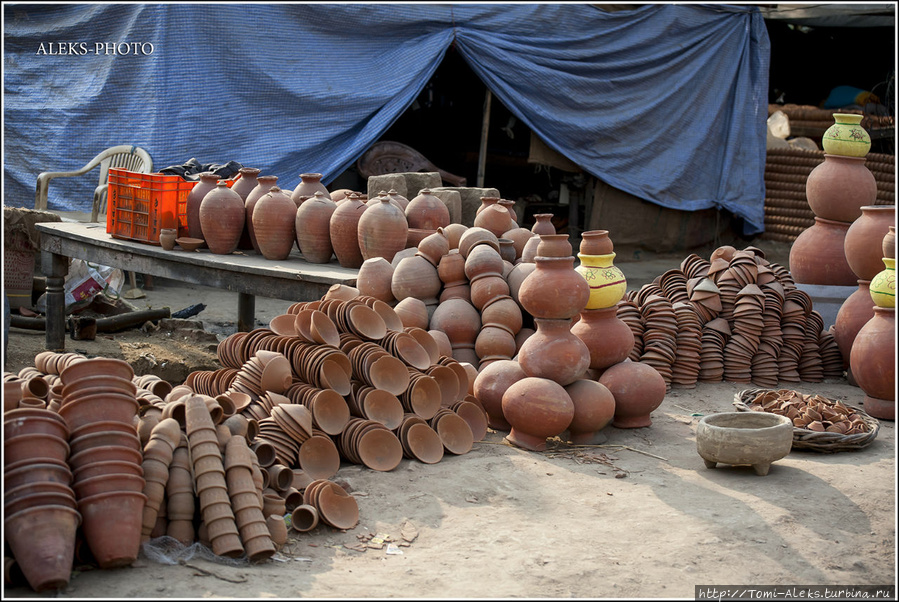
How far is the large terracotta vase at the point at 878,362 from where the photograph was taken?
518 centimetres

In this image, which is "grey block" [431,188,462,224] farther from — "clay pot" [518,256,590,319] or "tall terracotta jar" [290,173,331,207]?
"clay pot" [518,256,590,319]

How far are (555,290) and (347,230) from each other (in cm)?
197

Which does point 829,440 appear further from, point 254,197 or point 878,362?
point 254,197

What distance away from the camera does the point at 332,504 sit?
12.0 ft

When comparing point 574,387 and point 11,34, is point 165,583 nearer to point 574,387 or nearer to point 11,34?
point 574,387

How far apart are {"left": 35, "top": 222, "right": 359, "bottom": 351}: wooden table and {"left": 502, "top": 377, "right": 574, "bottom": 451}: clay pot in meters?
1.57

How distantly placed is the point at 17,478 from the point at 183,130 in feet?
20.7

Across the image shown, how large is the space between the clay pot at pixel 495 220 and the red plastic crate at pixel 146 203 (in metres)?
1.98

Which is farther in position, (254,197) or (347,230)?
(254,197)

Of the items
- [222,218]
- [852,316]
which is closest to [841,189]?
[852,316]

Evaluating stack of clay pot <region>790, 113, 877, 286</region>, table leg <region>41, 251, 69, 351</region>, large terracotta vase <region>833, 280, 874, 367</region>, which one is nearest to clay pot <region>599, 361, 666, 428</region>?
large terracotta vase <region>833, 280, 874, 367</region>

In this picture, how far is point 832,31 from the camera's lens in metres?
15.0
